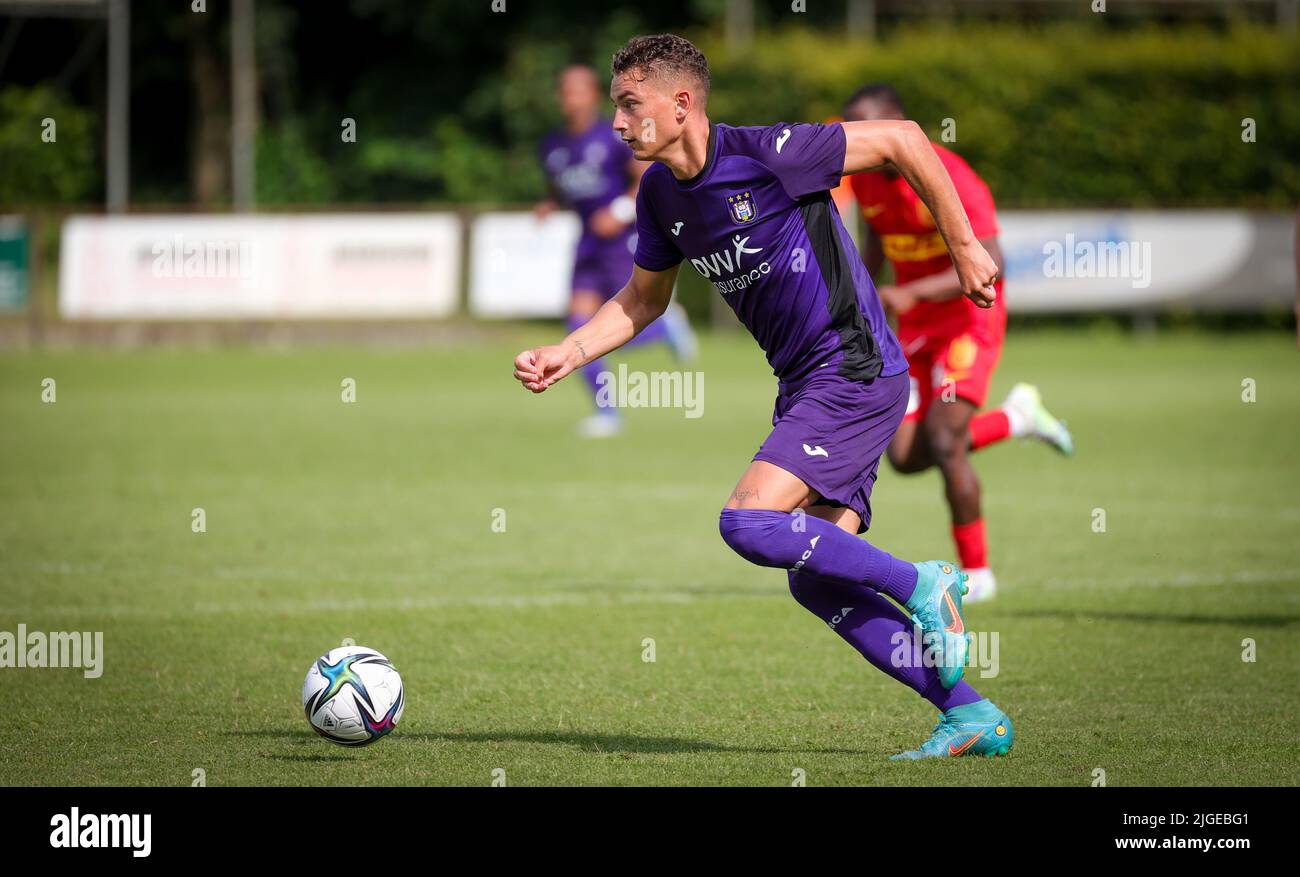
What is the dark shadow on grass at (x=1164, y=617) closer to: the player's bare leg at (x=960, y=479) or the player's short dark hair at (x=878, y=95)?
the player's bare leg at (x=960, y=479)

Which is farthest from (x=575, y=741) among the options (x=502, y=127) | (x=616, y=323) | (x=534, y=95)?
→ (x=502, y=127)

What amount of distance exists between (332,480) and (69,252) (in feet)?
42.5

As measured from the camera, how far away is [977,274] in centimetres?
497

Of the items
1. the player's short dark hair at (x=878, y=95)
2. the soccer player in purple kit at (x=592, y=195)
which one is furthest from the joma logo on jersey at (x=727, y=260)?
the soccer player in purple kit at (x=592, y=195)

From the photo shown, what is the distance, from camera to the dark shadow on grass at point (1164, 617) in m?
7.58

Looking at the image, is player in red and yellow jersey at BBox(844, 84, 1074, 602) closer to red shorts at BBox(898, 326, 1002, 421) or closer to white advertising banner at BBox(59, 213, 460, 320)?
red shorts at BBox(898, 326, 1002, 421)

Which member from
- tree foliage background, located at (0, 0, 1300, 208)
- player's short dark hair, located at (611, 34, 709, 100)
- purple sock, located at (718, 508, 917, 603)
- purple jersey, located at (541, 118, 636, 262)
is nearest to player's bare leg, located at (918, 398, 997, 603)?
purple sock, located at (718, 508, 917, 603)

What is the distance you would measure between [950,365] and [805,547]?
343 centimetres

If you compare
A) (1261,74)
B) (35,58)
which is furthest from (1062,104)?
(35,58)

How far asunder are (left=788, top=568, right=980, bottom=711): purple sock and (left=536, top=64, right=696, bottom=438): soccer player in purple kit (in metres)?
9.35

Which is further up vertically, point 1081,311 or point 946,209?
point 1081,311

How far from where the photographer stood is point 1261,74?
27.3m
